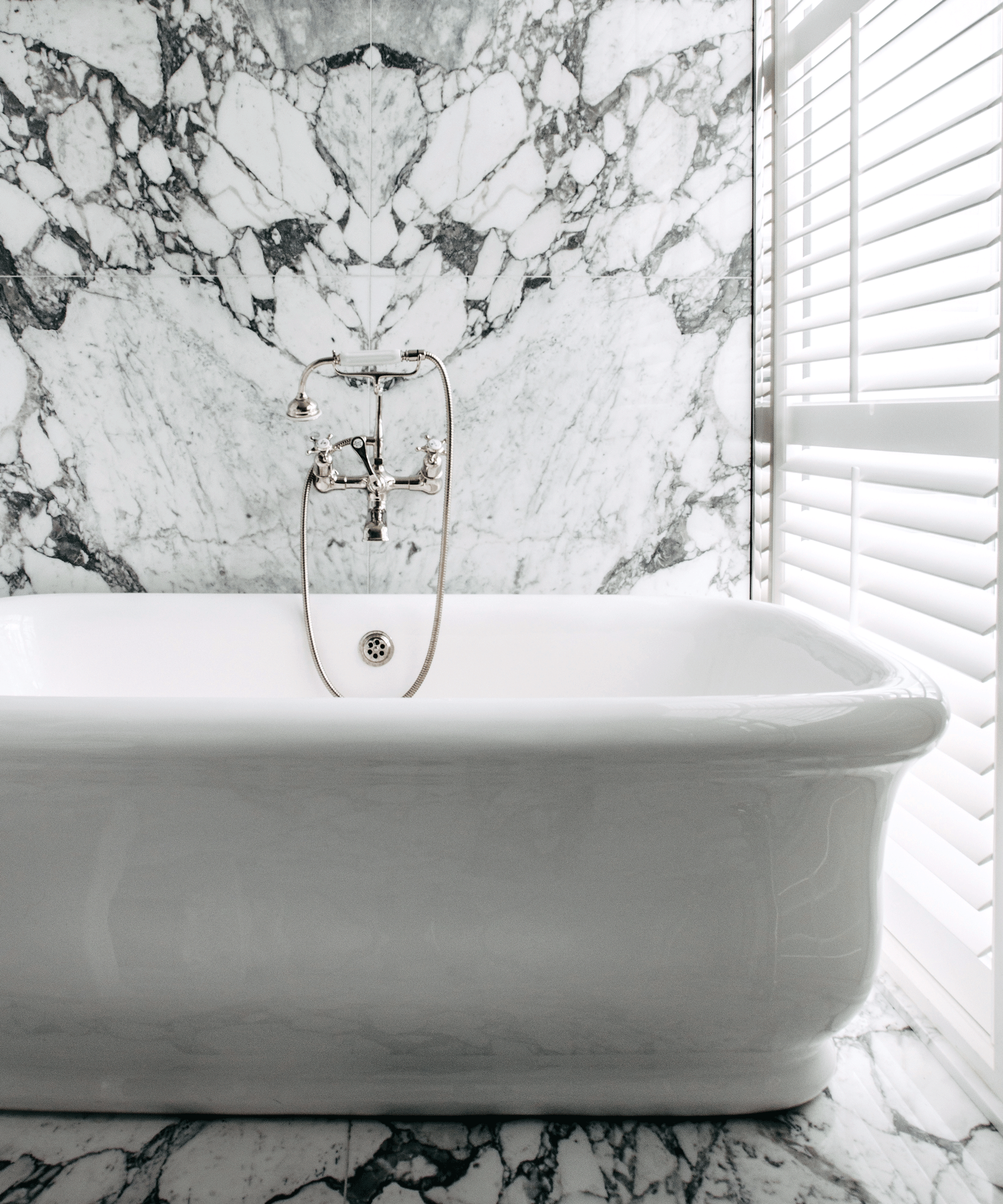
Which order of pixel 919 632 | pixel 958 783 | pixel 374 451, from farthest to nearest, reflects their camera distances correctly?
pixel 374 451 → pixel 919 632 → pixel 958 783

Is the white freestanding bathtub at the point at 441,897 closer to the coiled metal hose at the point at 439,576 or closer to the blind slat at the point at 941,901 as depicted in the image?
the blind slat at the point at 941,901

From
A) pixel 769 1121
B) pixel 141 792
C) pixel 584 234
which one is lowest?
pixel 769 1121

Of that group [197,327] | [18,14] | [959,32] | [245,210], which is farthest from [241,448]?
[959,32]

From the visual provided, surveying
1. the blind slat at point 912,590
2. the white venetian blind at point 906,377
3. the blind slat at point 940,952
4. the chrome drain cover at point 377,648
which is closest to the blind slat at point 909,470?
the white venetian blind at point 906,377

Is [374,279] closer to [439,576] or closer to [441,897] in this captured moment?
[439,576]

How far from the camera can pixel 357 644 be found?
1719 mm

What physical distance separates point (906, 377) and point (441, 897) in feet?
3.43

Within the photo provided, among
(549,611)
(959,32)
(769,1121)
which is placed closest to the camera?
(769,1121)

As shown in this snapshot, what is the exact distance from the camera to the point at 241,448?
188 cm

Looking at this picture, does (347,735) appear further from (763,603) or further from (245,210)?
(245,210)

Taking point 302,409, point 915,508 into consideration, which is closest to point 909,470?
point 915,508

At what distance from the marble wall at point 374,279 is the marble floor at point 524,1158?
1.10 metres

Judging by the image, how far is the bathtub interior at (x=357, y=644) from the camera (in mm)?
1681

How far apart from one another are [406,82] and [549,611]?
114 cm
